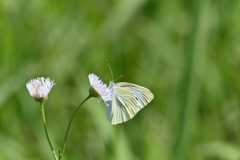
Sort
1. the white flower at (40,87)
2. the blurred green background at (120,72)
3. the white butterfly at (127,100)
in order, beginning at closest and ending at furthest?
the white flower at (40,87) < the white butterfly at (127,100) < the blurred green background at (120,72)

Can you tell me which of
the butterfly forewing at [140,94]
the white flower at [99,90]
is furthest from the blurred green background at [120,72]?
the white flower at [99,90]

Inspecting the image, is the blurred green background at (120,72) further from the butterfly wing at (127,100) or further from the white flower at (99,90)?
the white flower at (99,90)

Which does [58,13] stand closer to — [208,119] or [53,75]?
[53,75]

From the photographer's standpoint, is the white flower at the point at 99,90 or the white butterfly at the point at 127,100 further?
the white butterfly at the point at 127,100

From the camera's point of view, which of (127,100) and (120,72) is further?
(120,72)

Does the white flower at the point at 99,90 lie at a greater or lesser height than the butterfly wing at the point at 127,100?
greater

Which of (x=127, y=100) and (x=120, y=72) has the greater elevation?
(x=120, y=72)

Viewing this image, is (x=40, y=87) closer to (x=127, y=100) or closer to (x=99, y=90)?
(x=99, y=90)

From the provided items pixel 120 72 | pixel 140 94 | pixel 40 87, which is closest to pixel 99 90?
pixel 40 87

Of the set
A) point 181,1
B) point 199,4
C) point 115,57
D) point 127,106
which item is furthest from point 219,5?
point 127,106
